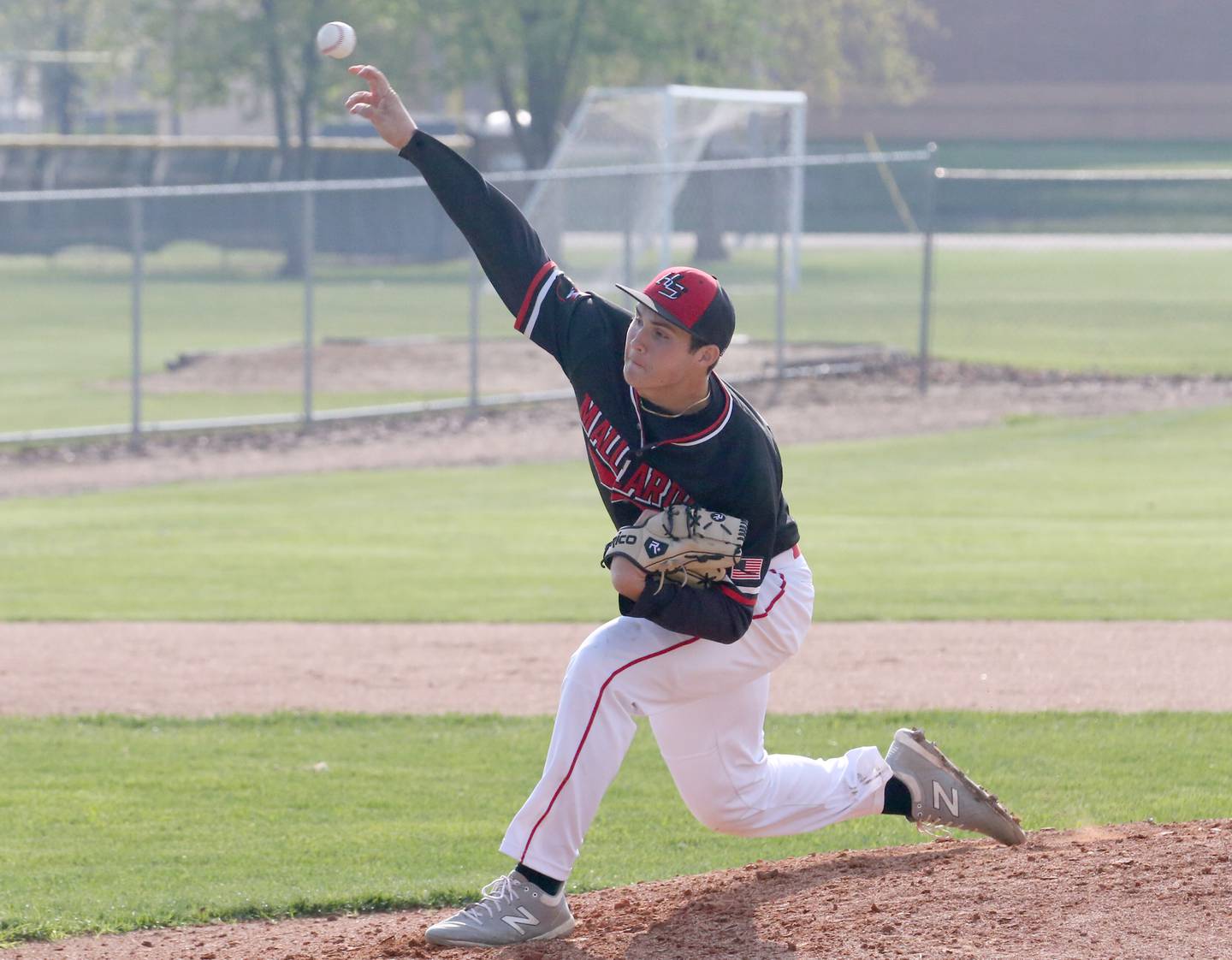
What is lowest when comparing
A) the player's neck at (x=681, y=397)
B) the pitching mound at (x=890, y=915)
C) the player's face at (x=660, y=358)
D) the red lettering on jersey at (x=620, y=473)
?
the pitching mound at (x=890, y=915)

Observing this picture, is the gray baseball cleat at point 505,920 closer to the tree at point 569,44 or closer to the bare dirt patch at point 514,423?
the bare dirt patch at point 514,423

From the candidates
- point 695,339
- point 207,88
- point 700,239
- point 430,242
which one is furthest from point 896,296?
point 695,339

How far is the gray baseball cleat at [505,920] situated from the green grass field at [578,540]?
15.1 ft

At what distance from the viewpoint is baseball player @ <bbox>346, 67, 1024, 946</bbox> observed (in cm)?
378

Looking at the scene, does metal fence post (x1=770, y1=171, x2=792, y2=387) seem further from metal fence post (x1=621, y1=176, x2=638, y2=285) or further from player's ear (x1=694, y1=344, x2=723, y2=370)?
player's ear (x1=694, y1=344, x2=723, y2=370)

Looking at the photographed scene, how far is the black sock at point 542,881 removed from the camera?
12.4 feet

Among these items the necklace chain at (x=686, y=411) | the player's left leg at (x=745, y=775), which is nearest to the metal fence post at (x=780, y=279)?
the player's left leg at (x=745, y=775)

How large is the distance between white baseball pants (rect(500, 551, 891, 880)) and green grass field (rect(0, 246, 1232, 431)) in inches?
492

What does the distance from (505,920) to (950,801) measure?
1.37 meters

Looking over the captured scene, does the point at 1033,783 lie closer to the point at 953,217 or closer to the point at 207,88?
the point at 207,88

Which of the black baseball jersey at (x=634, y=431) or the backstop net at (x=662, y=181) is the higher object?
the backstop net at (x=662, y=181)

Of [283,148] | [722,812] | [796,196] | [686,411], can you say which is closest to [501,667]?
[722,812]

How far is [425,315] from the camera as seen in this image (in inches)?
1001

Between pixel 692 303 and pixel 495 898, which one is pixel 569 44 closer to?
pixel 692 303
